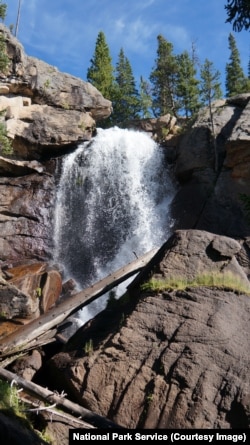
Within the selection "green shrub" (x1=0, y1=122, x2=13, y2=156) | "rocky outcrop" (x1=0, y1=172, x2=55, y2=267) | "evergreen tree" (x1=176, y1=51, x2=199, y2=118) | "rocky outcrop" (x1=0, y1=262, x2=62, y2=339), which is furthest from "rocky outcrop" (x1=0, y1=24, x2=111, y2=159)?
"evergreen tree" (x1=176, y1=51, x2=199, y2=118)

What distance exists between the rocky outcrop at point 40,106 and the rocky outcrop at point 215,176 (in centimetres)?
658

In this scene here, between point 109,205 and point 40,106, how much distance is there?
759 centimetres

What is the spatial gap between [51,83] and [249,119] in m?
12.1

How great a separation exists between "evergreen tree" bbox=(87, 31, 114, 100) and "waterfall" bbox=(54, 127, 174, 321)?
1923 cm

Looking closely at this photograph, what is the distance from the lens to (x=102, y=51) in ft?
158

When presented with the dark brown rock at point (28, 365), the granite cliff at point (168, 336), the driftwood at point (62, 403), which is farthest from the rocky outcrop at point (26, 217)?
the driftwood at point (62, 403)

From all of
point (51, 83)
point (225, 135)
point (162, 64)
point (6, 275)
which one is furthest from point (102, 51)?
point (6, 275)

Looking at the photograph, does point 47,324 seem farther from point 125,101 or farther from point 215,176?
point 125,101

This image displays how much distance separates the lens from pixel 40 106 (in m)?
26.2

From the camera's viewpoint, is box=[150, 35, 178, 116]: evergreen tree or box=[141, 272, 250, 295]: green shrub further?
box=[150, 35, 178, 116]: evergreen tree

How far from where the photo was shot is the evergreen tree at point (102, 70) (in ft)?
149

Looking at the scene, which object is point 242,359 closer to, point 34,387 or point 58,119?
point 34,387

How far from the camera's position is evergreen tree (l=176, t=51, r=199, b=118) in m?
38.0
